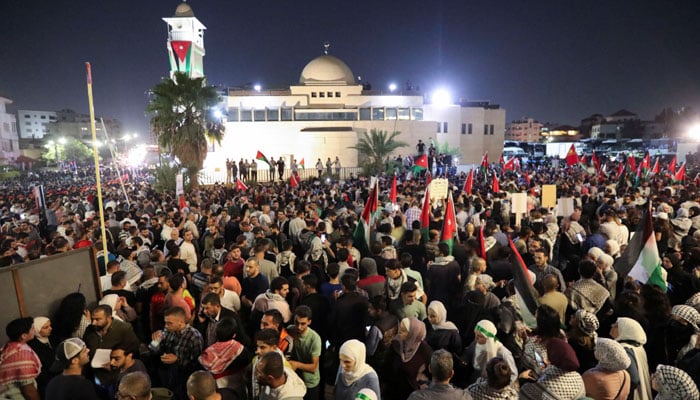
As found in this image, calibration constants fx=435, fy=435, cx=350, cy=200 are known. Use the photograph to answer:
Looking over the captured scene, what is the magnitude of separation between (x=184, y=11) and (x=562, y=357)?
165ft

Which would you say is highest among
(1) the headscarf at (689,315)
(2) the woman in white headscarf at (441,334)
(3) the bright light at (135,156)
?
(3) the bright light at (135,156)

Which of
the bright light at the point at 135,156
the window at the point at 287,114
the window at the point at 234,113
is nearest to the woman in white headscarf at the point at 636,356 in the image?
the bright light at the point at 135,156

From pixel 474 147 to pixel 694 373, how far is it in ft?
156

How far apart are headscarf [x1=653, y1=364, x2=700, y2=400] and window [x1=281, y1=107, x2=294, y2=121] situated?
40789 millimetres

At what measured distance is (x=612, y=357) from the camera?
11.6 ft

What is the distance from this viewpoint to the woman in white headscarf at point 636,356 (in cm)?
385

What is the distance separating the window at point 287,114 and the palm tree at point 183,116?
1654cm

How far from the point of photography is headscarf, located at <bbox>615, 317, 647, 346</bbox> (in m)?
3.90

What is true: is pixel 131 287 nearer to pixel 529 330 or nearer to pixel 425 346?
pixel 425 346

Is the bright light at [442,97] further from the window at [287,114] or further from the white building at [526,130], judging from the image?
the white building at [526,130]

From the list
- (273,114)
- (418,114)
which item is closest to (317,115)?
(273,114)

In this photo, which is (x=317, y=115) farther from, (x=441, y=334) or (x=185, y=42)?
(x=441, y=334)

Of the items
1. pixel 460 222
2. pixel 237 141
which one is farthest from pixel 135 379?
pixel 237 141

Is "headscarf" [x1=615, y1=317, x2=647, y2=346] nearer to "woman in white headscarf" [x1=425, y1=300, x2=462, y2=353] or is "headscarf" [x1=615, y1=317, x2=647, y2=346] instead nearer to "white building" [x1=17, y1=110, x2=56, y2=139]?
"woman in white headscarf" [x1=425, y1=300, x2=462, y2=353]
